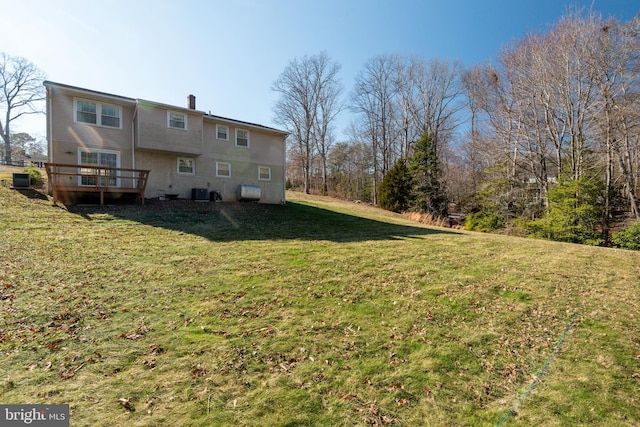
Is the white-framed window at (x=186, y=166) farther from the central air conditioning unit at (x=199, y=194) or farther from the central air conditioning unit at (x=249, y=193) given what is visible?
the central air conditioning unit at (x=249, y=193)

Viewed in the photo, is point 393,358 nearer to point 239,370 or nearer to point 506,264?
point 239,370

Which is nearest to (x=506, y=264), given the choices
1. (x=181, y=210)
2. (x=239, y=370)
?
(x=239, y=370)

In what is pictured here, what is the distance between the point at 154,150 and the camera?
14172mm

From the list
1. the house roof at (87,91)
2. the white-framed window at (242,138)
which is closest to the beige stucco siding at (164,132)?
the house roof at (87,91)

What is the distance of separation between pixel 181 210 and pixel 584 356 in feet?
42.9

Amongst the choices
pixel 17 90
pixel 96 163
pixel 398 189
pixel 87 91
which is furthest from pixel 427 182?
pixel 17 90

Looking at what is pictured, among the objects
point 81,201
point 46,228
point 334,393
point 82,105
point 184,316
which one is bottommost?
point 334,393

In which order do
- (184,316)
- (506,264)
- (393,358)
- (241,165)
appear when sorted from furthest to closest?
(241,165)
(506,264)
(184,316)
(393,358)

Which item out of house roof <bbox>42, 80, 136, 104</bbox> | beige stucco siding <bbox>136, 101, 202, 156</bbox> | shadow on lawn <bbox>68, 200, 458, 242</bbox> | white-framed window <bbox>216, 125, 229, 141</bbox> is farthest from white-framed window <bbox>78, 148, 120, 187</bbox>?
white-framed window <bbox>216, 125, 229, 141</bbox>

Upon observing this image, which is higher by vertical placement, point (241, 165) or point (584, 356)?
point (241, 165)

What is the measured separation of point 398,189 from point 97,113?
22.1 m

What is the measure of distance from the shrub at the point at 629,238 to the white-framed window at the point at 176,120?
21.9 metres

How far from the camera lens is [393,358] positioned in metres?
3.08

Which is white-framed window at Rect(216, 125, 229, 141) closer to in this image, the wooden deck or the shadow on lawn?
the shadow on lawn
